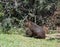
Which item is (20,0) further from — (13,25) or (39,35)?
(39,35)

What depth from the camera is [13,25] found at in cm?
1336

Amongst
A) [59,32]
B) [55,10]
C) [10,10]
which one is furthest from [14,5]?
[59,32]

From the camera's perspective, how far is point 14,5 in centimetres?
1395

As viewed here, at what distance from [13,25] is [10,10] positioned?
3.31 feet

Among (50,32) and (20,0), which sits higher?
(20,0)

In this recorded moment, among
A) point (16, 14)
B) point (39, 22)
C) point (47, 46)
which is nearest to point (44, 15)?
point (39, 22)

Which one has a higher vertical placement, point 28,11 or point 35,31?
point 28,11

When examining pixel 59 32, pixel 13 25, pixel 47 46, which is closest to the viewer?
pixel 47 46

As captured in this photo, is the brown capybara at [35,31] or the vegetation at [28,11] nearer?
the brown capybara at [35,31]

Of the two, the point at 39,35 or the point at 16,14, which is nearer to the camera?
the point at 39,35

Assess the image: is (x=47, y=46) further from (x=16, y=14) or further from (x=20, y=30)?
(x=16, y=14)

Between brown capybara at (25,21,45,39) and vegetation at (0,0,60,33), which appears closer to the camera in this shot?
brown capybara at (25,21,45,39)

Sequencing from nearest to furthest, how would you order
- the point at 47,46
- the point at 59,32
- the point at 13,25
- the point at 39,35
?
the point at 47,46 → the point at 39,35 → the point at 59,32 → the point at 13,25

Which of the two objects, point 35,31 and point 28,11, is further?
point 28,11
